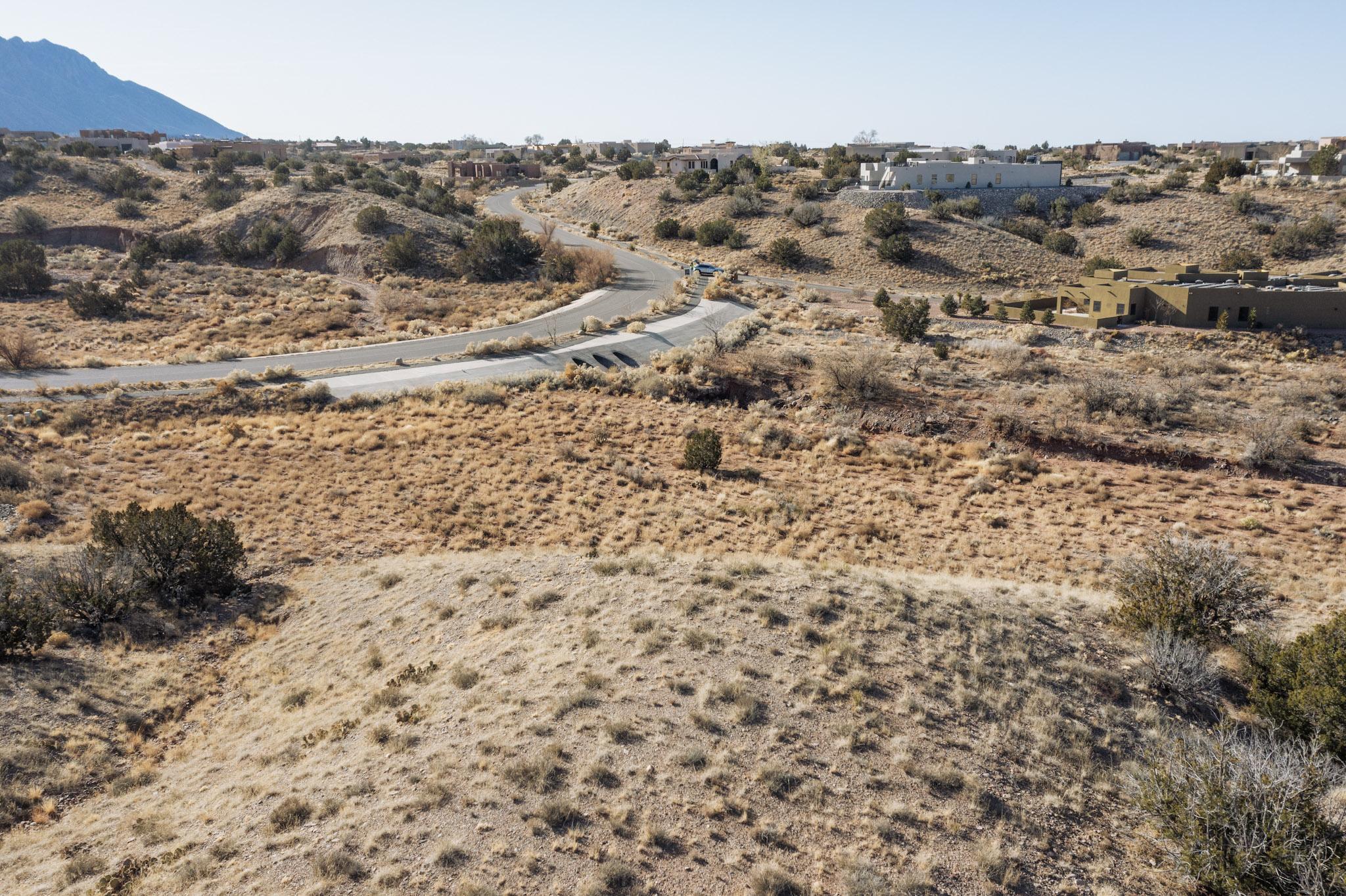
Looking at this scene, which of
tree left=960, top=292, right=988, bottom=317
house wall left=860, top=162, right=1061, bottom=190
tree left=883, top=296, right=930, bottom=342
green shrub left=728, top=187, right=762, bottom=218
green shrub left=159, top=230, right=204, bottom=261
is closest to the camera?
tree left=883, top=296, right=930, bottom=342

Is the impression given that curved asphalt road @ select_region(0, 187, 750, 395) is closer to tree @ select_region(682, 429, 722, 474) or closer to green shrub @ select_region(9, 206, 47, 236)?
tree @ select_region(682, 429, 722, 474)

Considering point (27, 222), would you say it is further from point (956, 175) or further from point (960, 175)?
point (960, 175)

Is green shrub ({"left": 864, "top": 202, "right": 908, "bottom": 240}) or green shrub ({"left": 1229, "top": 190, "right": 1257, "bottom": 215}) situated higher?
green shrub ({"left": 1229, "top": 190, "right": 1257, "bottom": 215})

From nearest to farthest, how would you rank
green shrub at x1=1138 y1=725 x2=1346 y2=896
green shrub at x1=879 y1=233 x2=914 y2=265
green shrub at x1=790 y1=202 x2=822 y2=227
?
green shrub at x1=1138 y1=725 x2=1346 y2=896
green shrub at x1=879 y1=233 x2=914 y2=265
green shrub at x1=790 y1=202 x2=822 y2=227

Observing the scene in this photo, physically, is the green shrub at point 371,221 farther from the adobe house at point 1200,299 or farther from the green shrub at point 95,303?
the adobe house at point 1200,299

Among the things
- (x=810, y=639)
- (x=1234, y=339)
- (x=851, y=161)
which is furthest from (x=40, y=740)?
(x=851, y=161)

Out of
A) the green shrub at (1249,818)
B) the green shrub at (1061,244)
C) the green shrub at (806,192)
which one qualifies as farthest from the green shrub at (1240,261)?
the green shrub at (1249,818)

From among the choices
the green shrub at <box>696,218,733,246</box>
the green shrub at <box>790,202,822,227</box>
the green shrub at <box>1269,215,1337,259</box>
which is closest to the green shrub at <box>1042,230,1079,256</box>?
the green shrub at <box>1269,215,1337,259</box>
